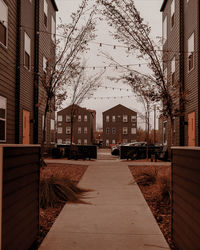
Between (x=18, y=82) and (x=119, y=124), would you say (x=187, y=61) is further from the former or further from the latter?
(x=119, y=124)

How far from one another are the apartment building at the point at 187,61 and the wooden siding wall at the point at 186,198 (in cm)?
869

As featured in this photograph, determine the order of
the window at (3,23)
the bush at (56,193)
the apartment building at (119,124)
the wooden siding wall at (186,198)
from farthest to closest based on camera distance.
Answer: the apartment building at (119,124), the window at (3,23), the bush at (56,193), the wooden siding wall at (186,198)

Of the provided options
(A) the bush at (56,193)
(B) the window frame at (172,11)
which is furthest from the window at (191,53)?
(A) the bush at (56,193)

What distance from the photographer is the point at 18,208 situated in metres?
2.85

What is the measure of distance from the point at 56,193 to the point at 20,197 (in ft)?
11.6

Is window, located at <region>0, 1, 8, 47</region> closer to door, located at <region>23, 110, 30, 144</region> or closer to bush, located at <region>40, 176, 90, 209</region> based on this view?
door, located at <region>23, 110, 30, 144</region>

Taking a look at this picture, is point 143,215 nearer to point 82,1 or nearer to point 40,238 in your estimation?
point 40,238

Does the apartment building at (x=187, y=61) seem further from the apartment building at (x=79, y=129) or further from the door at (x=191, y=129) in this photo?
the apartment building at (x=79, y=129)

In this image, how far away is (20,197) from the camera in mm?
2924

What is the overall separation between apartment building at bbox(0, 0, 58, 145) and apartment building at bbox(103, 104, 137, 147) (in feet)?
182

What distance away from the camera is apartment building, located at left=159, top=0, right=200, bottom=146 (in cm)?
1292

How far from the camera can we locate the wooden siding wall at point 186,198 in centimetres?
269

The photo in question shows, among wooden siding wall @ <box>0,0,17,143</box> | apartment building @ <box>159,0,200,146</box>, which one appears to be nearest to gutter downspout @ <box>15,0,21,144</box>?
wooden siding wall @ <box>0,0,17,143</box>

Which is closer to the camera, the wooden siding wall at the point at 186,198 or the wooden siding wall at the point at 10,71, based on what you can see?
the wooden siding wall at the point at 186,198
